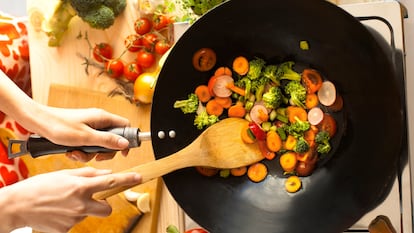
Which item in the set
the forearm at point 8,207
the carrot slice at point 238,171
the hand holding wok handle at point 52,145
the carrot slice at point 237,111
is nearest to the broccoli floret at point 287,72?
the carrot slice at point 237,111

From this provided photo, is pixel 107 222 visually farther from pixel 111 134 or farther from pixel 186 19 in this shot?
pixel 186 19

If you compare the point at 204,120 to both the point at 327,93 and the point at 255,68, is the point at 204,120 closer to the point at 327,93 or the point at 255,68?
the point at 255,68

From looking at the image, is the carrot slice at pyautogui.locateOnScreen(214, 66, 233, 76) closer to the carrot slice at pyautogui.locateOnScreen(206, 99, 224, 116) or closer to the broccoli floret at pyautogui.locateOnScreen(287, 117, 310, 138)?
the carrot slice at pyautogui.locateOnScreen(206, 99, 224, 116)

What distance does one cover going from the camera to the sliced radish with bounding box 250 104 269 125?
1098 mm

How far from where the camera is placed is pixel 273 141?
3.57 ft

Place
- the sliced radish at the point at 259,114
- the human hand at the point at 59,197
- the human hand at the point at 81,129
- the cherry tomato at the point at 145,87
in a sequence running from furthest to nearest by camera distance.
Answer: the cherry tomato at the point at 145,87, the sliced radish at the point at 259,114, the human hand at the point at 81,129, the human hand at the point at 59,197

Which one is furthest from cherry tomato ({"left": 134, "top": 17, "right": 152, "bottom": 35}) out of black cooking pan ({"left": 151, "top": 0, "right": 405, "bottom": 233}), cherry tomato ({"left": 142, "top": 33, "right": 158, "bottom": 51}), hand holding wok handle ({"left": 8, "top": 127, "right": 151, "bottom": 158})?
hand holding wok handle ({"left": 8, "top": 127, "right": 151, "bottom": 158})

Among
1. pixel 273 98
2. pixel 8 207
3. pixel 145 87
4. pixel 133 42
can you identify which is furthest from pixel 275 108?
pixel 8 207

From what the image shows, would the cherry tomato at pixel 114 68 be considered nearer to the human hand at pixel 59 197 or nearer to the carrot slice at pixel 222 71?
the carrot slice at pixel 222 71

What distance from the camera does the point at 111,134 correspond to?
3.28 feet

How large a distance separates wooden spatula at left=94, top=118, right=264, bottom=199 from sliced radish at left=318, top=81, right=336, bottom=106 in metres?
0.17

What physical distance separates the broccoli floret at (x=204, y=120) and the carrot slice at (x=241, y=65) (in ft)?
0.38

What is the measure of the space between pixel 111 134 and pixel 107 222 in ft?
1.32

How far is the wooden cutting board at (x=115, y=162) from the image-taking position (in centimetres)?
131
